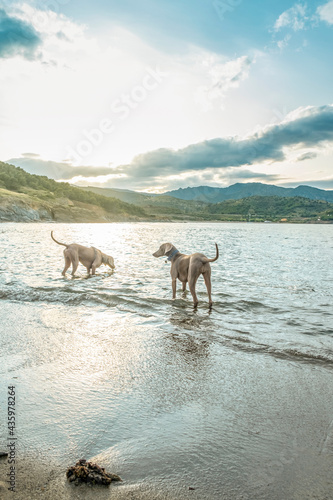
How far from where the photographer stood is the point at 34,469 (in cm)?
281

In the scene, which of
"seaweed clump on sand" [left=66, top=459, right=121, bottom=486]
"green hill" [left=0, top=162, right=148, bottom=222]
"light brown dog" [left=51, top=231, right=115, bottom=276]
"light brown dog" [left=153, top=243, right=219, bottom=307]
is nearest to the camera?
"seaweed clump on sand" [left=66, top=459, right=121, bottom=486]

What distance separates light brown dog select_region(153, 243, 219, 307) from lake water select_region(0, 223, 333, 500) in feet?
2.57

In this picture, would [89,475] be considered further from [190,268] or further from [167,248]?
[167,248]

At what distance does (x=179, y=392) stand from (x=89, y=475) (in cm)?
189

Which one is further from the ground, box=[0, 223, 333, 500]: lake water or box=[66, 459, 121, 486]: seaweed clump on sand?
box=[66, 459, 121, 486]: seaweed clump on sand

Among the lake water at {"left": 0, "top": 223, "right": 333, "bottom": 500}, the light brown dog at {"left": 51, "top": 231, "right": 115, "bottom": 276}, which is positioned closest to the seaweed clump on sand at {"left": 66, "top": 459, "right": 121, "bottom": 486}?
the lake water at {"left": 0, "top": 223, "right": 333, "bottom": 500}

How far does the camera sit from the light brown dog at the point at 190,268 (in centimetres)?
955

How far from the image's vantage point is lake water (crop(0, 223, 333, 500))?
9.38 feet

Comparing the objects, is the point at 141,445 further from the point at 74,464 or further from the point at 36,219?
the point at 36,219

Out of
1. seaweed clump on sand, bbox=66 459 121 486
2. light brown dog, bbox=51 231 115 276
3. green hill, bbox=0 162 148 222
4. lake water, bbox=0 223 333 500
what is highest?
green hill, bbox=0 162 148 222

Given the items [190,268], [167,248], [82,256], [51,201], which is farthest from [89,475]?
[51,201]

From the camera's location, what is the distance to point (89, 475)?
8.79 ft

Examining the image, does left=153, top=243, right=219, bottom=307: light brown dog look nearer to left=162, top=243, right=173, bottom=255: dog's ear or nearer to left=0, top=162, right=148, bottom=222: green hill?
left=162, top=243, right=173, bottom=255: dog's ear

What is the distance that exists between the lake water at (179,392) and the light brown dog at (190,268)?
2.57 ft
